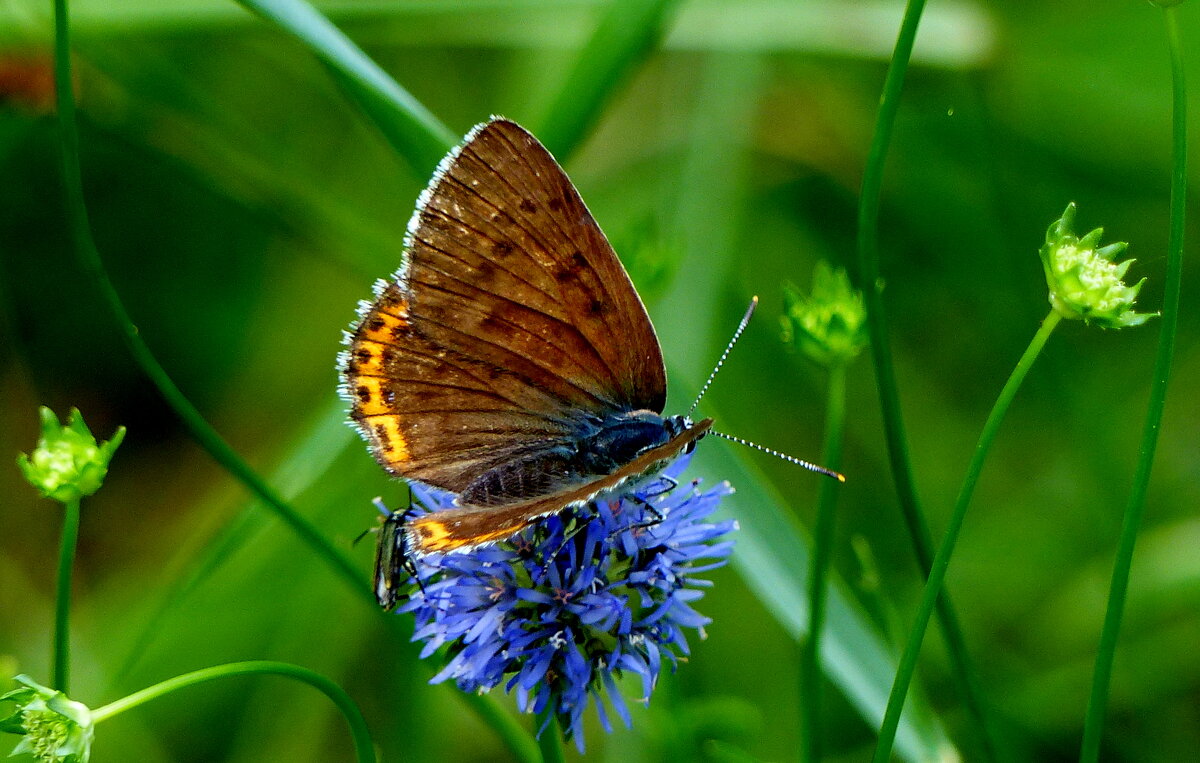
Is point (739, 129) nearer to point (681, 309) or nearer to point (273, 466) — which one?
point (681, 309)

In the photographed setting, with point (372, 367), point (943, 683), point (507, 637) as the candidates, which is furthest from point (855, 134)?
point (507, 637)

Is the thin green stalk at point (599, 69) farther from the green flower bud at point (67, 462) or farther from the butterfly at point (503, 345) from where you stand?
the green flower bud at point (67, 462)

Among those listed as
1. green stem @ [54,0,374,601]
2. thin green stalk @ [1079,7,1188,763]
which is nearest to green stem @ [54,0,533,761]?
green stem @ [54,0,374,601]

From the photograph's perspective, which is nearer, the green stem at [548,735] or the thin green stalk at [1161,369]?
the thin green stalk at [1161,369]

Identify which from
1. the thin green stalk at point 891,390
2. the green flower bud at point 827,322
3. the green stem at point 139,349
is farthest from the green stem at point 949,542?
the green stem at point 139,349

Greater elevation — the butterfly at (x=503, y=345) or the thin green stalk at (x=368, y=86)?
the thin green stalk at (x=368, y=86)

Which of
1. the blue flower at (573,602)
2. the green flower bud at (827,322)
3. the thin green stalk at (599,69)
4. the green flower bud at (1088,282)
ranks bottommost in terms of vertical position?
the blue flower at (573,602)

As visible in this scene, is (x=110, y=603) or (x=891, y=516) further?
(x=891, y=516)
